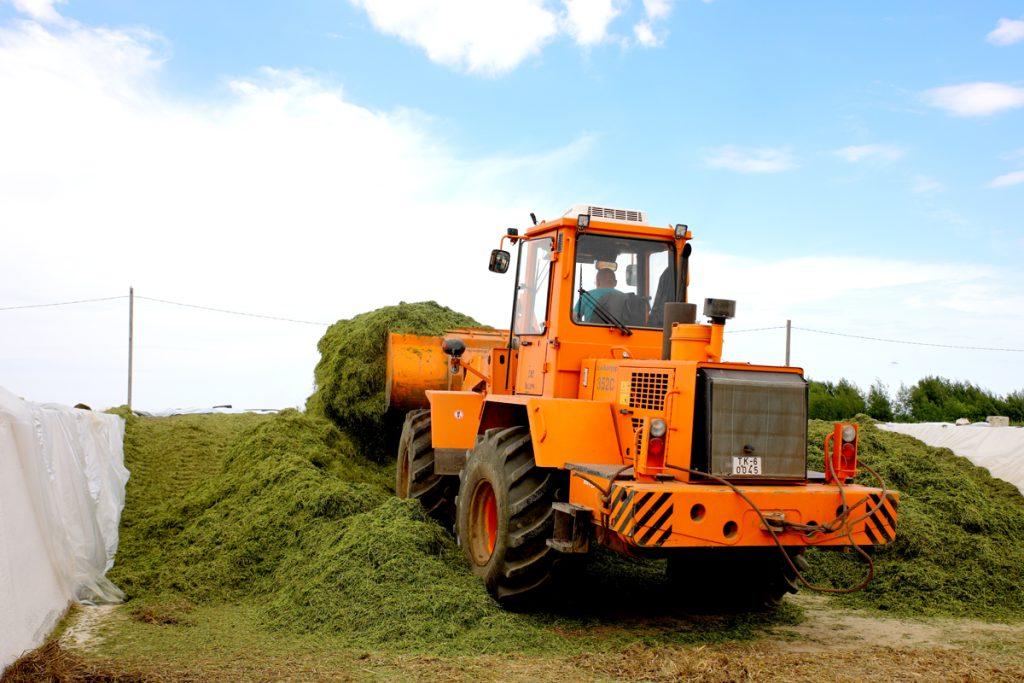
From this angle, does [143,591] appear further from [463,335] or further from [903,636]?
[903,636]

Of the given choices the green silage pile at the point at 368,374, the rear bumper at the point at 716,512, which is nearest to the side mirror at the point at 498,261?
the rear bumper at the point at 716,512

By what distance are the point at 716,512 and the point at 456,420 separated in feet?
11.8

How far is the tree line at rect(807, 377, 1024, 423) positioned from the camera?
1992 centimetres

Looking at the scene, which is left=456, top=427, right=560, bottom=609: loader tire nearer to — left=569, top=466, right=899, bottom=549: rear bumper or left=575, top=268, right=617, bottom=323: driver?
left=569, top=466, right=899, bottom=549: rear bumper

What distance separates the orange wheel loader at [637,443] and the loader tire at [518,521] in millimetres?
12

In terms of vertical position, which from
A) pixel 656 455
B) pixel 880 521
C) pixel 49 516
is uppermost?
pixel 656 455

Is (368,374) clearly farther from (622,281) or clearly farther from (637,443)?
(637,443)

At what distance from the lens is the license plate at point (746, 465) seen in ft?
20.7

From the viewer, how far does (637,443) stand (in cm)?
645

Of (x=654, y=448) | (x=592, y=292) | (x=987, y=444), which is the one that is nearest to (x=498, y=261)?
(x=592, y=292)

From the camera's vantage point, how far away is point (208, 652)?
248 inches

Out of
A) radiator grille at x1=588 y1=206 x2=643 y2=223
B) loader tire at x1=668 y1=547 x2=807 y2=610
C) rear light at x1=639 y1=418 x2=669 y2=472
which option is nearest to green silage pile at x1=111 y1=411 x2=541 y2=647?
rear light at x1=639 y1=418 x2=669 y2=472

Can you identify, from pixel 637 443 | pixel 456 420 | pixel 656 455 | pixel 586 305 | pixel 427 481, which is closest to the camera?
pixel 656 455

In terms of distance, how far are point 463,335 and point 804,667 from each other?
617cm
